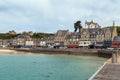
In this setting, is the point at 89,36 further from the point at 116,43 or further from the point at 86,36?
the point at 116,43

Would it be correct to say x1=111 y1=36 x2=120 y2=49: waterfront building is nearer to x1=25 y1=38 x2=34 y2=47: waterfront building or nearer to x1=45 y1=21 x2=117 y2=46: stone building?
x1=45 y1=21 x2=117 y2=46: stone building

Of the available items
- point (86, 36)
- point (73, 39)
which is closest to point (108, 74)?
point (86, 36)

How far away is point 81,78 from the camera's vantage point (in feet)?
82.5

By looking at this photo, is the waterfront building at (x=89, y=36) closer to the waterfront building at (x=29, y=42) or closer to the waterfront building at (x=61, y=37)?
the waterfront building at (x=61, y=37)

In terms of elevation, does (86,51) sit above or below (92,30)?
below

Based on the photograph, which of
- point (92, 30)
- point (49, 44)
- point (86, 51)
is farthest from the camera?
point (49, 44)

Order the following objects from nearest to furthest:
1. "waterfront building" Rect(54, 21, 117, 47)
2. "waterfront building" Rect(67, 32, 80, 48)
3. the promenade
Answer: the promenade < "waterfront building" Rect(54, 21, 117, 47) < "waterfront building" Rect(67, 32, 80, 48)

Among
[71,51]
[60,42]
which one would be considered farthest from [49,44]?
[71,51]

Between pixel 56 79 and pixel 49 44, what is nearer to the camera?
pixel 56 79

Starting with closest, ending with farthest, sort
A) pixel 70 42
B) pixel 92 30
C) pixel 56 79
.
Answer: pixel 56 79 < pixel 92 30 < pixel 70 42

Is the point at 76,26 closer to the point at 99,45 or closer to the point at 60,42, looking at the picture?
the point at 60,42

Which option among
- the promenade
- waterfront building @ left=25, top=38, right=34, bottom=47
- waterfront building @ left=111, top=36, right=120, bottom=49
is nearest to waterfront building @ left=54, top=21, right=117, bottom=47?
waterfront building @ left=111, top=36, right=120, bottom=49

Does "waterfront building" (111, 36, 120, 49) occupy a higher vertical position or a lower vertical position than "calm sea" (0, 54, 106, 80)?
higher

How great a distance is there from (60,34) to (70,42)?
7662mm
